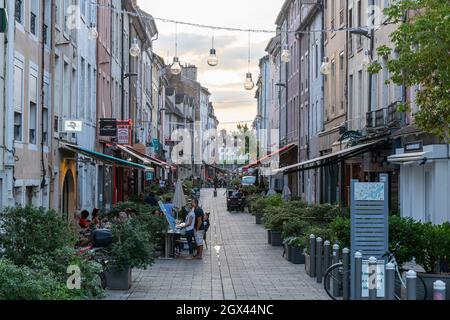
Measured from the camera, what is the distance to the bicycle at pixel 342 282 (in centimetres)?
1298

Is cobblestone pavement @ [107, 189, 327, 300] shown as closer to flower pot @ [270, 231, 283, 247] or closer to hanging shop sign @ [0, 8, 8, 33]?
flower pot @ [270, 231, 283, 247]

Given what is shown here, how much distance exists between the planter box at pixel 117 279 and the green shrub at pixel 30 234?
187 cm

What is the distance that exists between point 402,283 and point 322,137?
28802 millimetres

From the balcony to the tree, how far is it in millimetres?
9354

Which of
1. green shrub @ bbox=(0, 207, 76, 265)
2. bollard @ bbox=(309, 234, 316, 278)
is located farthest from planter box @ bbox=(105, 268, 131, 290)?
bollard @ bbox=(309, 234, 316, 278)

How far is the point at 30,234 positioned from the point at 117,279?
2625mm

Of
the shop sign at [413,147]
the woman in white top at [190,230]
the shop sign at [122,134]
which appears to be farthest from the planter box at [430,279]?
the shop sign at [122,134]

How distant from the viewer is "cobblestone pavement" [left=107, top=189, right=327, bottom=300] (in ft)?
49.5

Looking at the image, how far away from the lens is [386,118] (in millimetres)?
27953

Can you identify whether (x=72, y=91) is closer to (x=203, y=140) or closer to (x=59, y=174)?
(x=59, y=174)

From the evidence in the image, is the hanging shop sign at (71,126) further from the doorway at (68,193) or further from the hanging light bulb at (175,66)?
the hanging light bulb at (175,66)

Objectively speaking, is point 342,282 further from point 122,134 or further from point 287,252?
point 122,134
